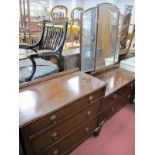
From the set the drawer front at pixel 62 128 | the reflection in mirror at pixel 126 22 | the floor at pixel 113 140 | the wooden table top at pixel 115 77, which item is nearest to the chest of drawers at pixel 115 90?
the wooden table top at pixel 115 77

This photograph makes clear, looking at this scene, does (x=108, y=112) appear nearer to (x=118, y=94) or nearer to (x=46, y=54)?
(x=118, y=94)

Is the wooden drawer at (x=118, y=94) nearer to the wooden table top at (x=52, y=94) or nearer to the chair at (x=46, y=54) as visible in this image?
the wooden table top at (x=52, y=94)

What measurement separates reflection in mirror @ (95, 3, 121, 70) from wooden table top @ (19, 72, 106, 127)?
63 cm

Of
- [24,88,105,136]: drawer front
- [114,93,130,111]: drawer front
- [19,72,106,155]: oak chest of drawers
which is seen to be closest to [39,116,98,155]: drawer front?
[19,72,106,155]: oak chest of drawers

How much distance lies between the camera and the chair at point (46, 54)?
1520 mm

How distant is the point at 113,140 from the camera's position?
5.49 ft

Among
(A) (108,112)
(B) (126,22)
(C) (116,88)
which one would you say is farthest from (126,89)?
(B) (126,22)

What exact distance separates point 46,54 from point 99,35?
70 centimetres
